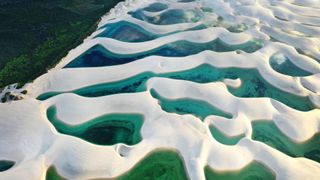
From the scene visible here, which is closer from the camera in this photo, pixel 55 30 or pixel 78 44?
pixel 78 44

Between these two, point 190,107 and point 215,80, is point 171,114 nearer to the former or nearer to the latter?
point 190,107

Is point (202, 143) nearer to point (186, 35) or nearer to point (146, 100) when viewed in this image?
point (146, 100)

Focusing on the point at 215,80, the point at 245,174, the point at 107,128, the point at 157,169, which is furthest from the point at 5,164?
the point at 215,80

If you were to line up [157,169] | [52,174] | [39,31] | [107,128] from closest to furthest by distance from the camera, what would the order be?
1. [52,174]
2. [157,169]
3. [107,128]
4. [39,31]

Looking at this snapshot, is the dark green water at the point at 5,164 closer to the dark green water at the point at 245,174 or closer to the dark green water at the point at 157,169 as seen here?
the dark green water at the point at 157,169

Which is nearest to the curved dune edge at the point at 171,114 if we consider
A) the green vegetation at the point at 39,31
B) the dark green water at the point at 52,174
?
the dark green water at the point at 52,174

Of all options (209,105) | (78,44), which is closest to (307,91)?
(209,105)

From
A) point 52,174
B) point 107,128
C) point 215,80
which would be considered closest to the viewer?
point 52,174
